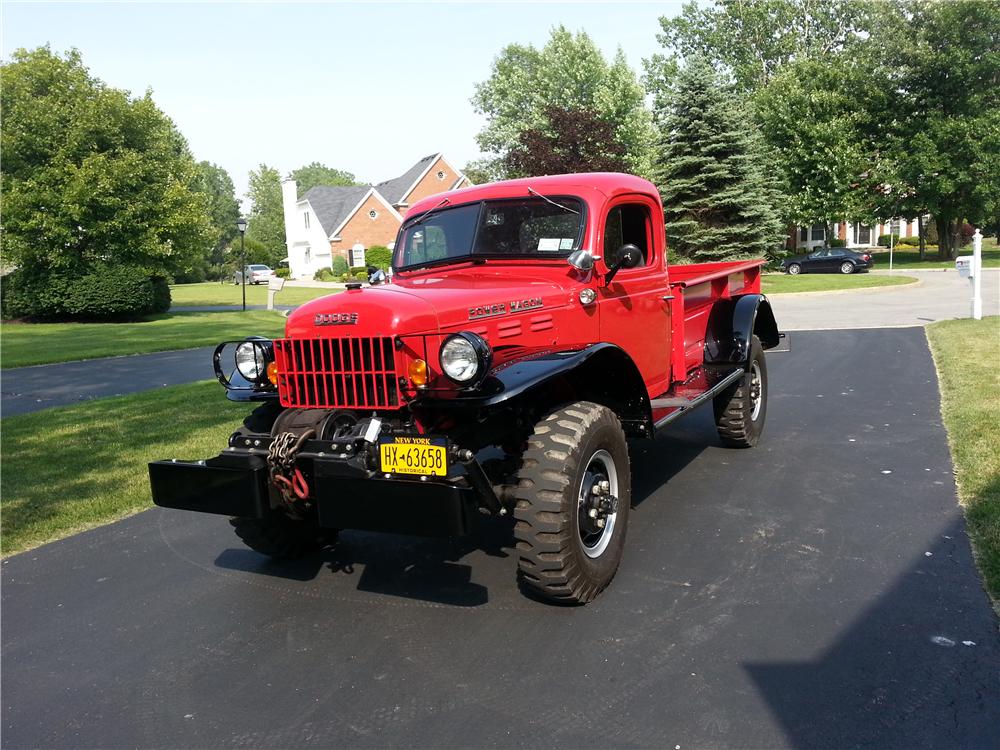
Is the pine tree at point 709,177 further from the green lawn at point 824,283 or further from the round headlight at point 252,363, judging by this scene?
the round headlight at point 252,363

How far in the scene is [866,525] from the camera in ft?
15.5

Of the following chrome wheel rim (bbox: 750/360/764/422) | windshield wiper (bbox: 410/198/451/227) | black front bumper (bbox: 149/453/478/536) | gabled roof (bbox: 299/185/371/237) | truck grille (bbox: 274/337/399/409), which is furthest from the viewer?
gabled roof (bbox: 299/185/371/237)

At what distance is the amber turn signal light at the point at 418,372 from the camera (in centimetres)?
363

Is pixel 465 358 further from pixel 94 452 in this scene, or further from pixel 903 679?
pixel 94 452

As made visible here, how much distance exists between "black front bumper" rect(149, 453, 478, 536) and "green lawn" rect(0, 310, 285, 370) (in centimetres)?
1252

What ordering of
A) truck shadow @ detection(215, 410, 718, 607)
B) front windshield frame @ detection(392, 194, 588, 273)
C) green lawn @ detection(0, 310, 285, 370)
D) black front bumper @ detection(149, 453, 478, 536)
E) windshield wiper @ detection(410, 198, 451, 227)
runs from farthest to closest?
green lawn @ detection(0, 310, 285, 370) → windshield wiper @ detection(410, 198, 451, 227) → front windshield frame @ detection(392, 194, 588, 273) → truck shadow @ detection(215, 410, 718, 607) → black front bumper @ detection(149, 453, 478, 536)

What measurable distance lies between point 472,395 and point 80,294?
79.2 ft

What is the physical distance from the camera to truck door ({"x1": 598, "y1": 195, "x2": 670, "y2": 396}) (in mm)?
4855

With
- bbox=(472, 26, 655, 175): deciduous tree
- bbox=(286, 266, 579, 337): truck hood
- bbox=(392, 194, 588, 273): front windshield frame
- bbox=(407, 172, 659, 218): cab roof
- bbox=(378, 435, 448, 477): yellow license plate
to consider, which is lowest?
bbox=(378, 435, 448, 477): yellow license plate

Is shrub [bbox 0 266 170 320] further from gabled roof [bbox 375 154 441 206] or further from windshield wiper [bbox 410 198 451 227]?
gabled roof [bbox 375 154 441 206]

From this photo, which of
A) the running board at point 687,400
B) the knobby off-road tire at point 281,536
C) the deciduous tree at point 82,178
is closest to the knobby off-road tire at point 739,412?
the running board at point 687,400

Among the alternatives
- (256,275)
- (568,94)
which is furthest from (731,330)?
(256,275)

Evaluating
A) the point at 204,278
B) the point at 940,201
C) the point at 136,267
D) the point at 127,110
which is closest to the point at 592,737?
the point at 136,267

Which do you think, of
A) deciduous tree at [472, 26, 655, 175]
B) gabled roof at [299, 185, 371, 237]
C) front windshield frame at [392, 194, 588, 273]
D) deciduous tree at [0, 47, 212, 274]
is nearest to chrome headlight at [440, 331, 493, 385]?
front windshield frame at [392, 194, 588, 273]
